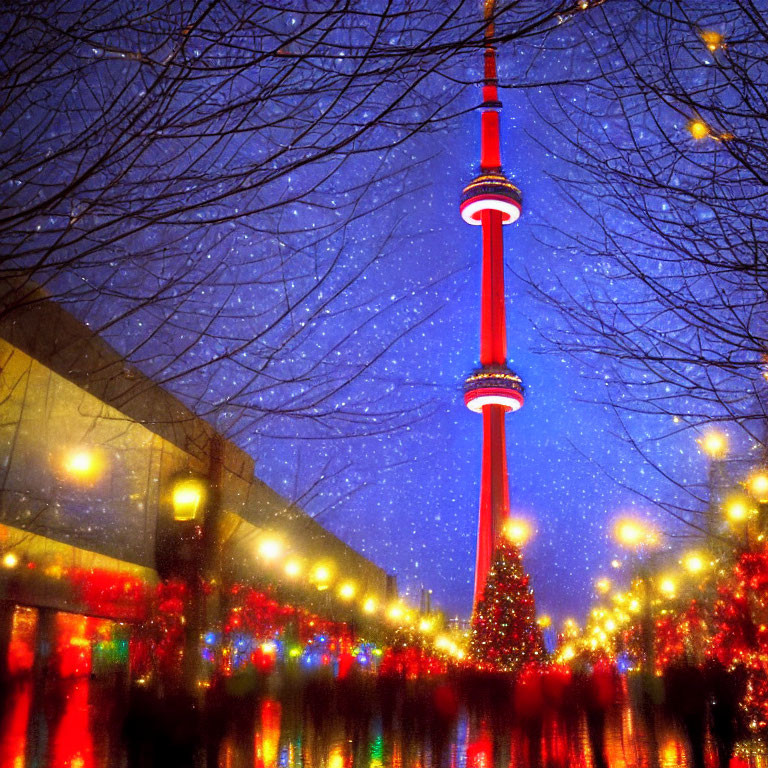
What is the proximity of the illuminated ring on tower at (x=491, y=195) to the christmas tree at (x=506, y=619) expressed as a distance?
41.1m

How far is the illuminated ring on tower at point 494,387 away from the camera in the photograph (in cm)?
6888

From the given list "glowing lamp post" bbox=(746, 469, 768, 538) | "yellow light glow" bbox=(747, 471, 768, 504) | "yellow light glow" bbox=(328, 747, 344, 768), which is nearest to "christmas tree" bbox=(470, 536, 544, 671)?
"glowing lamp post" bbox=(746, 469, 768, 538)

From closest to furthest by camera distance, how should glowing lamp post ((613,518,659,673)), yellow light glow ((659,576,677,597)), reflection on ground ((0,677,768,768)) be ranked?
reflection on ground ((0,677,768,768))
glowing lamp post ((613,518,659,673))
yellow light glow ((659,576,677,597))

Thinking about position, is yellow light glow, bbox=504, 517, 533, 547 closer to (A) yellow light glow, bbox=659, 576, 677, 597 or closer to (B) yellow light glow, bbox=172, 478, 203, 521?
(A) yellow light glow, bbox=659, 576, 677, 597

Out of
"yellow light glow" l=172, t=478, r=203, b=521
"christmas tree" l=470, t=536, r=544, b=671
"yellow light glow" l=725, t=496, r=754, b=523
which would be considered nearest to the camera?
"yellow light glow" l=172, t=478, r=203, b=521

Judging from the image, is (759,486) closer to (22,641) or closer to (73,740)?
(73,740)

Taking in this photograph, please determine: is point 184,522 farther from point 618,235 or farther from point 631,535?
point 631,535

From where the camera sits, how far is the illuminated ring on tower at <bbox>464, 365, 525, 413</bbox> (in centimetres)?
6888

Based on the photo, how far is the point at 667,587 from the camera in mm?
41406

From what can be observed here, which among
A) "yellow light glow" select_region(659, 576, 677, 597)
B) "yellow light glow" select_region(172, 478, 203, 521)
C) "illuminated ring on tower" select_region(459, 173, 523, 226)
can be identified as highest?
"illuminated ring on tower" select_region(459, 173, 523, 226)

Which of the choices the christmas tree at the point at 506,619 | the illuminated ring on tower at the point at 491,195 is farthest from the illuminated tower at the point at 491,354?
the christmas tree at the point at 506,619

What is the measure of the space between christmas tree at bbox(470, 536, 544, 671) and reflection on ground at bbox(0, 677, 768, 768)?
82.6 feet

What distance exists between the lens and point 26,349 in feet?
54.2

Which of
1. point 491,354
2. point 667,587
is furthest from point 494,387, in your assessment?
point 667,587
